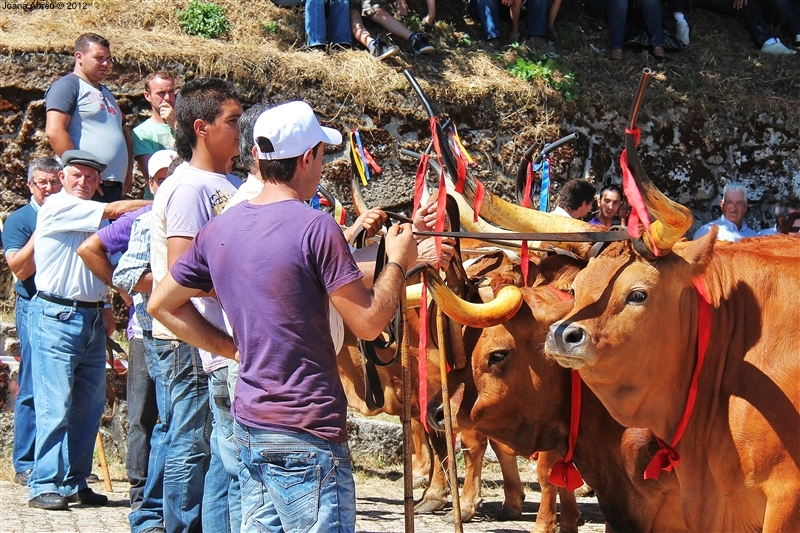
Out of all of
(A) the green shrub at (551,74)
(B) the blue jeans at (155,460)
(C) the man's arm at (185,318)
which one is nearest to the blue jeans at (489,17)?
(A) the green shrub at (551,74)

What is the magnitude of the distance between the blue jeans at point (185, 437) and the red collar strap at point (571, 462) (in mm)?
1742

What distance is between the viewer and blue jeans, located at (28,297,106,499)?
6.41 metres

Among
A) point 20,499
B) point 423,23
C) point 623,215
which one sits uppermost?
point 423,23

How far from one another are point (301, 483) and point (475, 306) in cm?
159

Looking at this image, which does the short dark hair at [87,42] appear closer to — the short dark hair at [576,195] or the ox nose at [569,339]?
the short dark hair at [576,195]

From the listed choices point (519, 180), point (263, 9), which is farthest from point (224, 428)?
point (263, 9)

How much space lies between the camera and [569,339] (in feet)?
13.4

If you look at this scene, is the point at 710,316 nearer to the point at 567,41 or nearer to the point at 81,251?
the point at 81,251

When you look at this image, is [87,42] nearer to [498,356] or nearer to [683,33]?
[498,356]

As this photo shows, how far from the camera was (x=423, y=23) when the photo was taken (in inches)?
449

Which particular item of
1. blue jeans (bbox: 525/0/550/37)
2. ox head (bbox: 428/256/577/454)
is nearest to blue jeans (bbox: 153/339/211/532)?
ox head (bbox: 428/256/577/454)

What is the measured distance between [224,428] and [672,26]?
31.5 ft

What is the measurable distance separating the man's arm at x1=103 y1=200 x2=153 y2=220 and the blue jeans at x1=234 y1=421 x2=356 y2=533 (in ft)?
9.04

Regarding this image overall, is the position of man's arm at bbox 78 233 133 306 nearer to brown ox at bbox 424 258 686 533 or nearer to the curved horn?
brown ox at bbox 424 258 686 533
